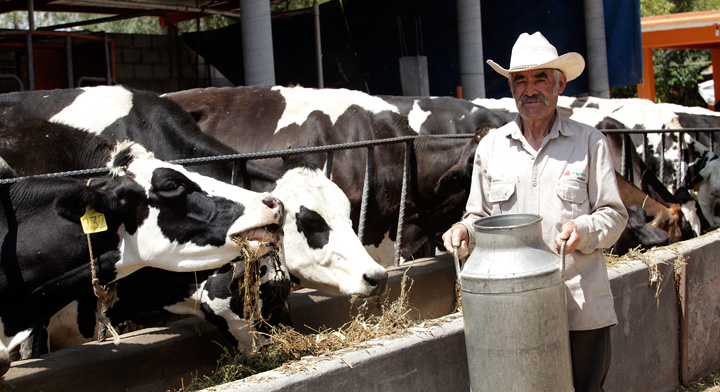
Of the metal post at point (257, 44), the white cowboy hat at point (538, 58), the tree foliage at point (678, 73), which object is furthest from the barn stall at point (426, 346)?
the tree foliage at point (678, 73)

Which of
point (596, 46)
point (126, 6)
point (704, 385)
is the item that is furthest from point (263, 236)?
point (596, 46)

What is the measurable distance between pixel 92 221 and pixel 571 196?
1978 mm

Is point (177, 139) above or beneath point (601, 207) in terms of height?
above

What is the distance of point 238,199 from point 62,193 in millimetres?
735

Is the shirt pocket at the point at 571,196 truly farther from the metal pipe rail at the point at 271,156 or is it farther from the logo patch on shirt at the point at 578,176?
the metal pipe rail at the point at 271,156

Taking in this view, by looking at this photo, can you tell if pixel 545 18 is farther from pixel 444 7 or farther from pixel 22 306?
pixel 22 306

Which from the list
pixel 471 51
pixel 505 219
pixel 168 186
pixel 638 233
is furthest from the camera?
pixel 471 51

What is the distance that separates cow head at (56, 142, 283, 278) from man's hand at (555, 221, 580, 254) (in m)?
1.23

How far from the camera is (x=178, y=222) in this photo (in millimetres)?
3297

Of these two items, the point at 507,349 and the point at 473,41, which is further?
the point at 473,41

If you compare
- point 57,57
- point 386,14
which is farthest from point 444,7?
point 57,57

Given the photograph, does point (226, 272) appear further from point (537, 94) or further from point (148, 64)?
point (148, 64)

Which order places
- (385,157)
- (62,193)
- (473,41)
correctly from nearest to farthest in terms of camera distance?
(62,193) < (385,157) < (473,41)

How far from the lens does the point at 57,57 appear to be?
29.4 feet
